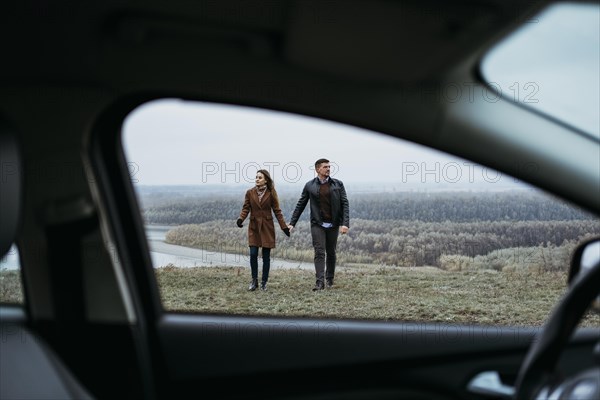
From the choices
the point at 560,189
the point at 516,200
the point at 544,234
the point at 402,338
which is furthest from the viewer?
the point at 544,234

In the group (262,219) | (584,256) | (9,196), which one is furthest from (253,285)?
(584,256)

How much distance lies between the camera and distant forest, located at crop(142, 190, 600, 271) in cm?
257

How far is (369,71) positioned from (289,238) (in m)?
1.58

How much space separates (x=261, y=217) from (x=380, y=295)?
58cm

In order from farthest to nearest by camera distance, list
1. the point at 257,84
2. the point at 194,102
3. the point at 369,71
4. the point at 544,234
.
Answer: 1. the point at 544,234
2. the point at 194,102
3. the point at 257,84
4. the point at 369,71

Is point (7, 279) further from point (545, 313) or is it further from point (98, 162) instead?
point (545, 313)

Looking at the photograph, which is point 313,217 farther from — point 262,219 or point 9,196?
point 9,196

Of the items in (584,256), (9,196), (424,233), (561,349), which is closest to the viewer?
(561,349)

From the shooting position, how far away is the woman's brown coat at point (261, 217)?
304 cm

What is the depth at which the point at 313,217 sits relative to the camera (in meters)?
3.00

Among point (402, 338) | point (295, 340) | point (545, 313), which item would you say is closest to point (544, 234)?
point (545, 313)

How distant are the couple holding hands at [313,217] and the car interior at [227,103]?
772mm

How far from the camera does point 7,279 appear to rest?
69.2 inches

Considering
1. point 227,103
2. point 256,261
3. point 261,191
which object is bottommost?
point 256,261
